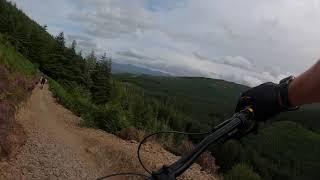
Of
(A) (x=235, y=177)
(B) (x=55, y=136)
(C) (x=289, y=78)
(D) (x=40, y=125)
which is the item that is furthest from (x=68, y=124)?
(C) (x=289, y=78)

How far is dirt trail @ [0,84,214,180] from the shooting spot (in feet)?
42.8

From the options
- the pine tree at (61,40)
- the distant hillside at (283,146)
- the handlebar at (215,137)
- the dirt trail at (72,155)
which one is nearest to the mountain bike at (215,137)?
the handlebar at (215,137)

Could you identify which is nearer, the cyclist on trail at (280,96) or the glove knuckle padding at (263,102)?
the cyclist on trail at (280,96)

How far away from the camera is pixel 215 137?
2.02m

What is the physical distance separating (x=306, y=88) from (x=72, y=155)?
1336 cm

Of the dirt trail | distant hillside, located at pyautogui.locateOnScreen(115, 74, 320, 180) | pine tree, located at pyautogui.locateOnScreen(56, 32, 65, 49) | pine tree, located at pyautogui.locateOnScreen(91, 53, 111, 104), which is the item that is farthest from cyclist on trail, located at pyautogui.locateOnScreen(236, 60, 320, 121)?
pine tree, located at pyautogui.locateOnScreen(56, 32, 65, 49)

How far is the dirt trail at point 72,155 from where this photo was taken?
42.8 ft

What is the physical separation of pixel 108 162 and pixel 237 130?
13094 millimetres

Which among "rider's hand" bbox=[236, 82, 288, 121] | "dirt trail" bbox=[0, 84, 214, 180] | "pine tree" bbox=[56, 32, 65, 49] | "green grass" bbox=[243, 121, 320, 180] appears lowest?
"green grass" bbox=[243, 121, 320, 180]

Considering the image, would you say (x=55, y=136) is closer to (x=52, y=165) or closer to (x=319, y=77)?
(x=52, y=165)

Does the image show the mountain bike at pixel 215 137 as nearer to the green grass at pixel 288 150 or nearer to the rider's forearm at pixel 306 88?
the rider's forearm at pixel 306 88

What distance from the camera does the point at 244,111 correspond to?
6.97 feet

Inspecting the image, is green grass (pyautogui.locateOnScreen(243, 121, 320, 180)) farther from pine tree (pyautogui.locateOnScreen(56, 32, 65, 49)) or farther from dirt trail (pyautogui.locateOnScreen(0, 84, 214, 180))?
dirt trail (pyautogui.locateOnScreen(0, 84, 214, 180))

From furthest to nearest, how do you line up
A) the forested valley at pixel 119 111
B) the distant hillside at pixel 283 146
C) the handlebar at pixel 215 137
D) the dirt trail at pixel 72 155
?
1. the distant hillside at pixel 283 146
2. the forested valley at pixel 119 111
3. the dirt trail at pixel 72 155
4. the handlebar at pixel 215 137
